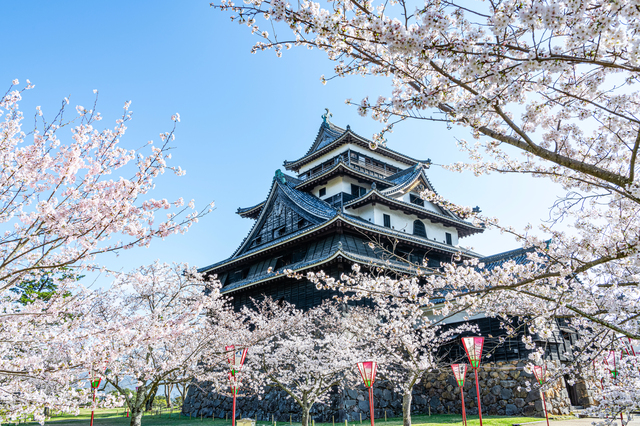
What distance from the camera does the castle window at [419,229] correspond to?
24.5 m

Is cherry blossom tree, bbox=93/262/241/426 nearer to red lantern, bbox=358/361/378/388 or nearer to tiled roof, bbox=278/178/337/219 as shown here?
red lantern, bbox=358/361/378/388

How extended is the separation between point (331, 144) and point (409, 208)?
820cm

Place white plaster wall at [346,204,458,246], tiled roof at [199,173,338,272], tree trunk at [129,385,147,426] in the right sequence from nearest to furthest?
tree trunk at [129,385,147,426] < tiled roof at [199,173,338,272] < white plaster wall at [346,204,458,246]

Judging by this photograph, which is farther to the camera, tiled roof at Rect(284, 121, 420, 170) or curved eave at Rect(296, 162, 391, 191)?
tiled roof at Rect(284, 121, 420, 170)

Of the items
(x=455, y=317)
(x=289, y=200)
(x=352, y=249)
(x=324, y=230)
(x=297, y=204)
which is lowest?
(x=455, y=317)

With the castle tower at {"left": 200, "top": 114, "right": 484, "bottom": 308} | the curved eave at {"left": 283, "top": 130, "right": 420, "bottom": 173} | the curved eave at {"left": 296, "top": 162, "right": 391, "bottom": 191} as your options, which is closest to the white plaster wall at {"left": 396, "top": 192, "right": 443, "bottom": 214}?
the castle tower at {"left": 200, "top": 114, "right": 484, "bottom": 308}

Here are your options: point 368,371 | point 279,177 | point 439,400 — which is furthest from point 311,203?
point 368,371

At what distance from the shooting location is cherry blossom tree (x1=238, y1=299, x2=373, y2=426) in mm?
14781

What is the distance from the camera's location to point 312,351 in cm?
1600

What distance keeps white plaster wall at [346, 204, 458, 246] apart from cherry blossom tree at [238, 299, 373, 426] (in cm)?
705

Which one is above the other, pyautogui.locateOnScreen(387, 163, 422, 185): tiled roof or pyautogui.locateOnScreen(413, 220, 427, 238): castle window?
pyautogui.locateOnScreen(387, 163, 422, 185): tiled roof

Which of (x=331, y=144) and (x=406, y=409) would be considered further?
(x=331, y=144)

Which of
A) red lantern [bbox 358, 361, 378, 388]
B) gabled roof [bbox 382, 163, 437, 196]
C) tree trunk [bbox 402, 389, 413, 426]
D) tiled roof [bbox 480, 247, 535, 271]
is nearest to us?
red lantern [bbox 358, 361, 378, 388]

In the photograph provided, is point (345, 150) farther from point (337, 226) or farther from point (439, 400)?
point (439, 400)
